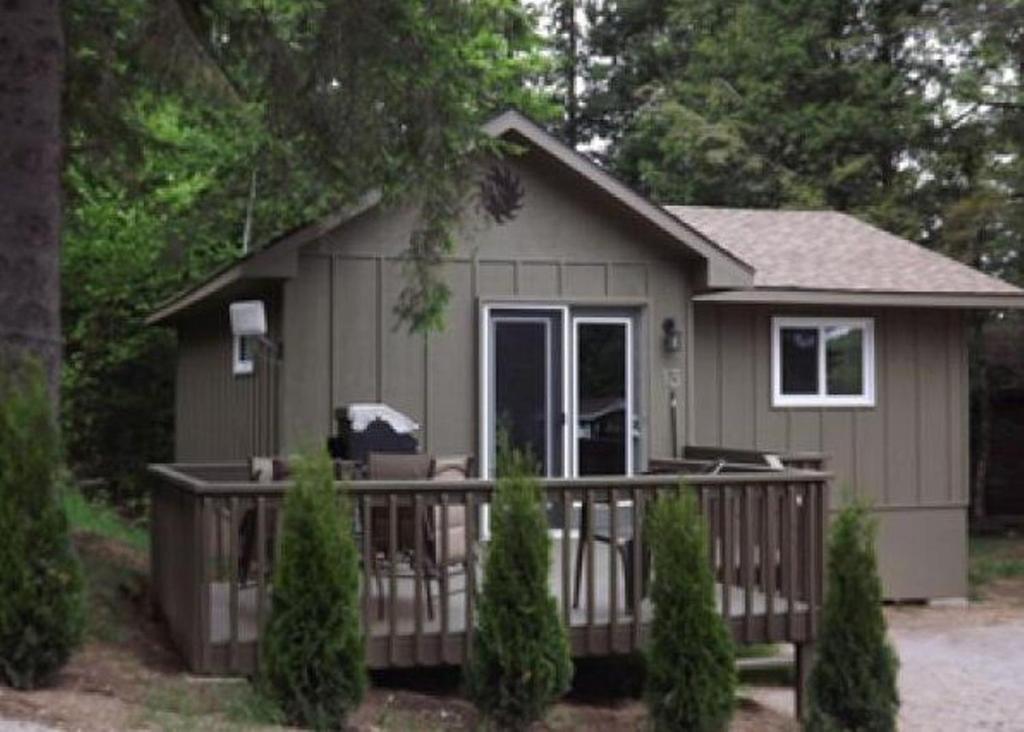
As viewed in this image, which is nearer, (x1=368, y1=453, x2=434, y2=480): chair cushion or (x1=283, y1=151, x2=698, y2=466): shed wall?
(x1=368, y1=453, x2=434, y2=480): chair cushion

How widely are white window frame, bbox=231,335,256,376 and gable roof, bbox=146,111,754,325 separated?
2.15 ft

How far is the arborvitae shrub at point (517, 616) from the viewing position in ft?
23.9

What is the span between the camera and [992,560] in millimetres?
17281

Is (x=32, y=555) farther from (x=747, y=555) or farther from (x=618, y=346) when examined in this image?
(x=618, y=346)

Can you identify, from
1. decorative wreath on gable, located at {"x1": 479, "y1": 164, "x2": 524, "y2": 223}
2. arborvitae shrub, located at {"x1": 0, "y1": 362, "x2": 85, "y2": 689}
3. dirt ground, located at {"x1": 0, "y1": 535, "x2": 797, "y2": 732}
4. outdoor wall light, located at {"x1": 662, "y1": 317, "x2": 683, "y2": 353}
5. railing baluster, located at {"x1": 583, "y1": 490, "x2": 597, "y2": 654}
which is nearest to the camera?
dirt ground, located at {"x1": 0, "y1": 535, "x2": 797, "y2": 732}

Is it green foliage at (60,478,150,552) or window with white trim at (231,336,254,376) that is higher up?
window with white trim at (231,336,254,376)

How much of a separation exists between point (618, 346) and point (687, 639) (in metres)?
4.94

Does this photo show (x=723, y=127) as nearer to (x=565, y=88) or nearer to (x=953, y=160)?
(x=953, y=160)

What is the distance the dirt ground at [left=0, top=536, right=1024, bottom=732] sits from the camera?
630 cm

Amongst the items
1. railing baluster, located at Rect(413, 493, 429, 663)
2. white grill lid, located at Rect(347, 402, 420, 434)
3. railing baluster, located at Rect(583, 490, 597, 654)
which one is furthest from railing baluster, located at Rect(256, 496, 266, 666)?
white grill lid, located at Rect(347, 402, 420, 434)

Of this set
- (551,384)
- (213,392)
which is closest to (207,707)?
(551,384)

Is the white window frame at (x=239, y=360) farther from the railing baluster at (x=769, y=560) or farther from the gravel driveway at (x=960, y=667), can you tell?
the gravel driveway at (x=960, y=667)

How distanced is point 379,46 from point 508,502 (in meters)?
3.52

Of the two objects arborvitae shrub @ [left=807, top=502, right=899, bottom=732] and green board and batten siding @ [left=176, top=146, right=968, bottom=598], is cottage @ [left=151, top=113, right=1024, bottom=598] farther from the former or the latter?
arborvitae shrub @ [left=807, top=502, right=899, bottom=732]
